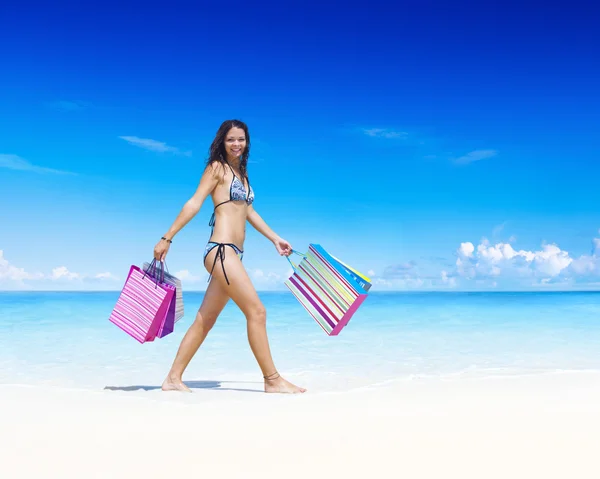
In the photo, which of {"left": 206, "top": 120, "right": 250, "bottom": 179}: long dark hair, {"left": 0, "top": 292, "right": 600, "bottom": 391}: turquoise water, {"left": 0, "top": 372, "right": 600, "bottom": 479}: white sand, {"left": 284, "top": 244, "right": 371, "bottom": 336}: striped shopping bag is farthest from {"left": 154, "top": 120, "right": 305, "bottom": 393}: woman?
{"left": 0, "top": 292, "right": 600, "bottom": 391}: turquoise water

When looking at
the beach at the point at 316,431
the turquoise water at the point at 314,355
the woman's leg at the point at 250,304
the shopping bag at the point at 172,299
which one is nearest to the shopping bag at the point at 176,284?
the shopping bag at the point at 172,299

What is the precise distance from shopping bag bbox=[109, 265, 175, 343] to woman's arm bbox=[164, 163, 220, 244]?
0.36m

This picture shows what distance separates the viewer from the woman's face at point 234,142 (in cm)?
363

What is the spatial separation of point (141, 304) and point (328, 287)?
1.16m

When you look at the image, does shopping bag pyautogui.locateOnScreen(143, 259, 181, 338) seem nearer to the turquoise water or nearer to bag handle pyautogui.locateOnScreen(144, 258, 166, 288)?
bag handle pyautogui.locateOnScreen(144, 258, 166, 288)

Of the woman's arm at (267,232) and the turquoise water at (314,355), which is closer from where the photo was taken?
the woman's arm at (267,232)

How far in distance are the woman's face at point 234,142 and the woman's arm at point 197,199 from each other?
0.14 meters

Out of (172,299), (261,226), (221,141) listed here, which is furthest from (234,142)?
(172,299)

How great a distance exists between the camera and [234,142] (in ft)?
11.9

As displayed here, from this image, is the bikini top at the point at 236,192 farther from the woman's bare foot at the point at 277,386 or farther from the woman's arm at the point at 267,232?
the woman's bare foot at the point at 277,386

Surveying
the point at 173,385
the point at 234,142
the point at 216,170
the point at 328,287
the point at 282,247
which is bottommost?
the point at 173,385

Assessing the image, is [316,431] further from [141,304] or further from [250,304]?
[141,304]

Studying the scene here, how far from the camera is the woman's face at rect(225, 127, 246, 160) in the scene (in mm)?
3633

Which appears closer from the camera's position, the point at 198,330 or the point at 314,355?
the point at 198,330
